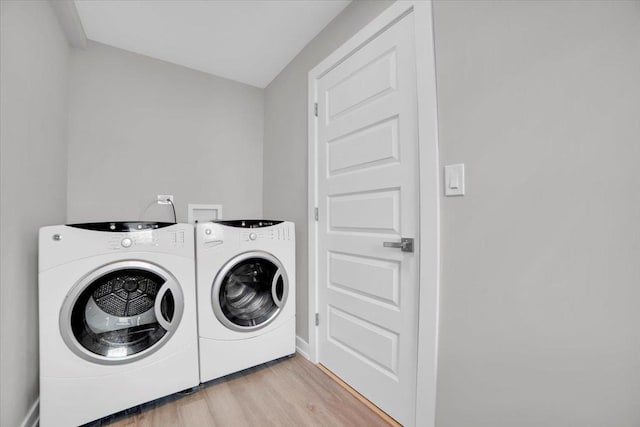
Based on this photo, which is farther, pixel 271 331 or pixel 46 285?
pixel 271 331

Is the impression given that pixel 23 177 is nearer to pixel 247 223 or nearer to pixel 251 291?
pixel 247 223

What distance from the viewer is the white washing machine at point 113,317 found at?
1190 mm

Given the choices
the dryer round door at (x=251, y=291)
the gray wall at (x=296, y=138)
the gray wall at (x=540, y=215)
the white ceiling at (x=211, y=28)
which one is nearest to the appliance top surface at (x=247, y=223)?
the dryer round door at (x=251, y=291)

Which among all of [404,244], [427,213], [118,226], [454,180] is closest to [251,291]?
[118,226]

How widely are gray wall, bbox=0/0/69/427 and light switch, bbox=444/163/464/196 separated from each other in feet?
5.71

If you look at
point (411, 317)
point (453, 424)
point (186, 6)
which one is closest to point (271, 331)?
point (411, 317)

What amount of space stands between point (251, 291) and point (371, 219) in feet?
3.15

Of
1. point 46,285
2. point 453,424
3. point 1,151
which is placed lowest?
point 453,424

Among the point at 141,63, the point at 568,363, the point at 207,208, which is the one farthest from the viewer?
the point at 207,208

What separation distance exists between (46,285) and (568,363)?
1.97 meters

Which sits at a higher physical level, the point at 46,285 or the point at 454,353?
the point at 46,285

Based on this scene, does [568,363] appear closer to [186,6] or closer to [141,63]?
[186,6]

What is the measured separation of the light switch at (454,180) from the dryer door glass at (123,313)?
57.2 inches

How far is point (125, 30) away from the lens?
6.09ft
